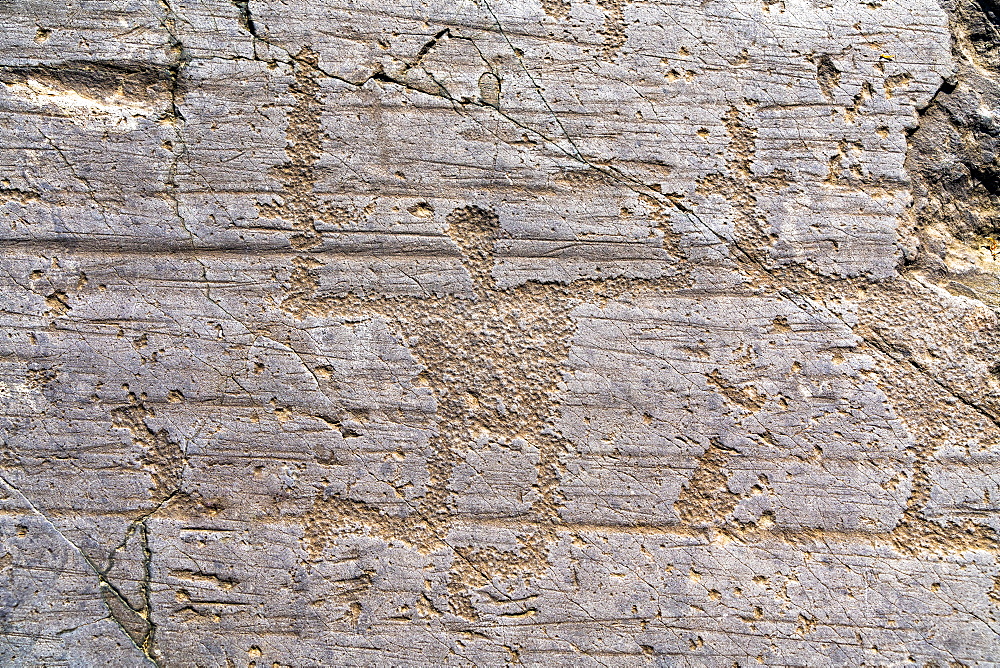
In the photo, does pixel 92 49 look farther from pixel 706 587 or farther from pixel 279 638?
pixel 706 587

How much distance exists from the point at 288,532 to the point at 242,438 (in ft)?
0.81

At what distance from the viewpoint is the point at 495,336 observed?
138 cm

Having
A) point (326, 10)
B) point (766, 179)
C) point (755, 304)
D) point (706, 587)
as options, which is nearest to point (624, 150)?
point (766, 179)

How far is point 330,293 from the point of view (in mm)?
1379

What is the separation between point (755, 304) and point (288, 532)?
4.06ft

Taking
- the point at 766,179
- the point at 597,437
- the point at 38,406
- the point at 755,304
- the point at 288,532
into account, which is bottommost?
the point at 288,532

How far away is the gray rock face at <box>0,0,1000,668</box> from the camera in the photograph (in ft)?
4.42

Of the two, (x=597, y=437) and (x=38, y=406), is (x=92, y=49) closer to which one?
(x=38, y=406)

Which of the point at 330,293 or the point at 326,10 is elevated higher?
the point at 326,10

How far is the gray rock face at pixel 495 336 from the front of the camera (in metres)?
1.35

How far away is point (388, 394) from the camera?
137cm

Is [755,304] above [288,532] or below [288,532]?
above

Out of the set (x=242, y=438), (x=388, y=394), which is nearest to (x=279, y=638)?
(x=242, y=438)

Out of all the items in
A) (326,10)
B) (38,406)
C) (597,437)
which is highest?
(326,10)
